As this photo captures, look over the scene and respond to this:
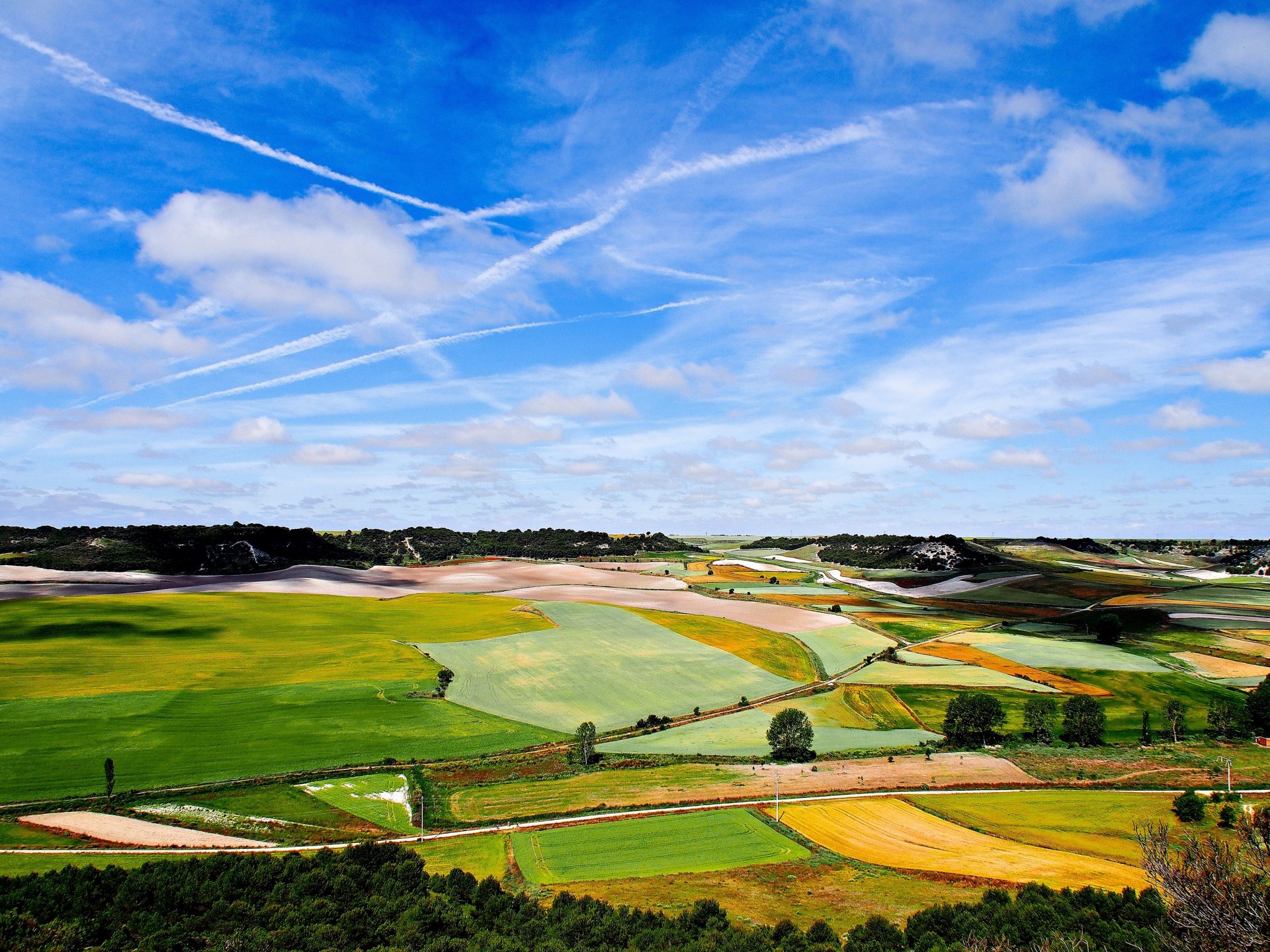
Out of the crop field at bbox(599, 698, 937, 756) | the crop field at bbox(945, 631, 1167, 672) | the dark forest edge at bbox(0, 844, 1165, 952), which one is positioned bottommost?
the crop field at bbox(599, 698, 937, 756)

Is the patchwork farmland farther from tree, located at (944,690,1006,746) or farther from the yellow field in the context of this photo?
tree, located at (944,690,1006,746)

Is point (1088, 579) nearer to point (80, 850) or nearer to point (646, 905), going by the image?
point (646, 905)

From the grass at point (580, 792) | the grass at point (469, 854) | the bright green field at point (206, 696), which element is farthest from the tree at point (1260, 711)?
the grass at point (469, 854)

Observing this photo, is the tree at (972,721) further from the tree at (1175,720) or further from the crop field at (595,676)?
the crop field at (595,676)

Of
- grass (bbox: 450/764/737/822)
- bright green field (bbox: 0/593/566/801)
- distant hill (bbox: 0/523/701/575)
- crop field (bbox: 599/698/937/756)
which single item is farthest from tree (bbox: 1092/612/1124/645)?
distant hill (bbox: 0/523/701/575)

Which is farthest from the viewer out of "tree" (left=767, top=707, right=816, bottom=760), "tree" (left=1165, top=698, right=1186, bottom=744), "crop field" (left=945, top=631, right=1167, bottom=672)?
"crop field" (left=945, top=631, right=1167, bottom=672)

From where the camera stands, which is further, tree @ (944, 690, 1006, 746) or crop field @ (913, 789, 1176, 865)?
tree @ (944, 690, 1006, 746)
